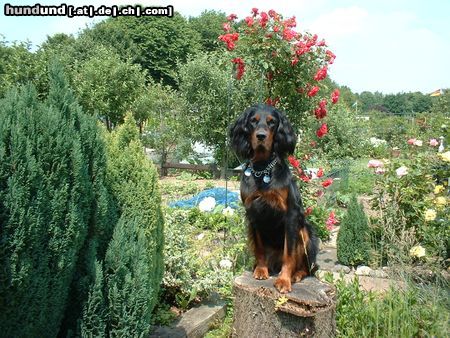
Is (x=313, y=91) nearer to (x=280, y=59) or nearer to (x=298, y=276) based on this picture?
(x=280, y=59)

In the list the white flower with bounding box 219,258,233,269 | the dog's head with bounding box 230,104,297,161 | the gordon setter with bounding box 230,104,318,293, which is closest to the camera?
the gordon setter with bounding box 230,104,318,293

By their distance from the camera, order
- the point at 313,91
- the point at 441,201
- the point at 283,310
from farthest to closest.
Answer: the point at 313,91
the point at 441,201
the point at 283,310

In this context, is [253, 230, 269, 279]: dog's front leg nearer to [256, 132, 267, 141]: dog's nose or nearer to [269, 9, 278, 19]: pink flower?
[256, 132, 267, 141]: dog's nose

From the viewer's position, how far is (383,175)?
727 centimetres

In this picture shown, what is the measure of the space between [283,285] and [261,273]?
30 centimetres

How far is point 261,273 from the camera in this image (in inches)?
133

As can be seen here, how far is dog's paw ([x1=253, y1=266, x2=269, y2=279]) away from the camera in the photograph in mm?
3367

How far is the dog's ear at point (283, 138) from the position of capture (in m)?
3.42

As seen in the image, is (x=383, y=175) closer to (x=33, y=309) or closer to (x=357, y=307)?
(x=357, y=307)

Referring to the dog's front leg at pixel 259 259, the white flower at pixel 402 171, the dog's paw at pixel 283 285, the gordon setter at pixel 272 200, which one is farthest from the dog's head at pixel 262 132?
the white flower at pixel 402 171

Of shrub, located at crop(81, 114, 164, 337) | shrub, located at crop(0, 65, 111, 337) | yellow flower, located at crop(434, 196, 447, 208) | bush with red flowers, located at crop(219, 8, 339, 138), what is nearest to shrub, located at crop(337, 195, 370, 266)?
yellow flower, located at crop(434, 196, 447, 208)

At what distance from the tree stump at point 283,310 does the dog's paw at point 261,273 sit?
0.04 meters

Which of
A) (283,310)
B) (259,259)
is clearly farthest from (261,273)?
(283,310)

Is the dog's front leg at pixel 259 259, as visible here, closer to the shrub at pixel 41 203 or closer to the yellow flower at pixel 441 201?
the shrub at pixel 41 203
